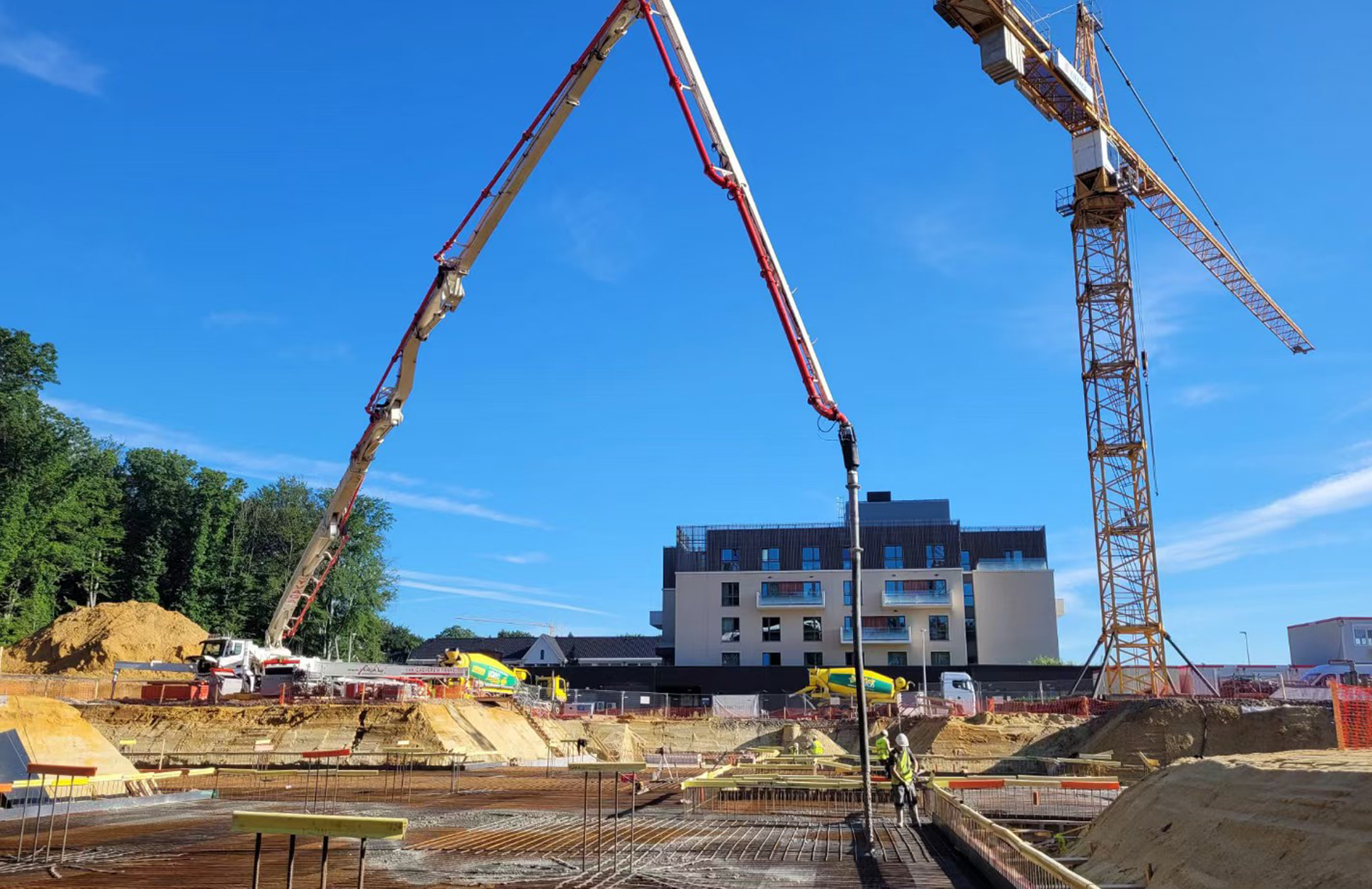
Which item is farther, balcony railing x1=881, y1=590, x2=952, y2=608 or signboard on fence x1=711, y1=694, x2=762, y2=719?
balcony railing x1=881, y1=590, x2=952, y2=608

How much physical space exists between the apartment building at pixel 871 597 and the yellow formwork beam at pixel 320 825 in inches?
2520

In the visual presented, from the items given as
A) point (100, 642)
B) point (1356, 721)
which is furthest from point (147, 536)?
point (1356, 721)

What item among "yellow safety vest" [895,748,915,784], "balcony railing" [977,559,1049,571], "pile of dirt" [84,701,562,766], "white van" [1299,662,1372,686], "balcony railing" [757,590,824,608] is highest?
"balcony railing" [977,559,1049,571]

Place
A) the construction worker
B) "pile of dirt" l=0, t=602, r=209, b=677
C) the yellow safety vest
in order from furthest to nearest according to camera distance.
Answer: "pile of dirt" l=0, t=602, r=209, b=677
the yellow safety vest
the construction worker

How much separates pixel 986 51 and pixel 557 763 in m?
37.8

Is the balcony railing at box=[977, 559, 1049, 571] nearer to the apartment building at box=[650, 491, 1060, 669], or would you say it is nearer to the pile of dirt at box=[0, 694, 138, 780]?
the apartment building at box=[650, 491, 1060, 669]

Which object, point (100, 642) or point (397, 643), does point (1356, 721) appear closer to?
point (100, 642)

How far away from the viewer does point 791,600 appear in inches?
2817

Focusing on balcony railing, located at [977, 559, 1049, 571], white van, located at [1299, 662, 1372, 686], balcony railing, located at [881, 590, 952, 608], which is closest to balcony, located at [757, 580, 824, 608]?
balcony railing, located at [881, 590, 952, 608]

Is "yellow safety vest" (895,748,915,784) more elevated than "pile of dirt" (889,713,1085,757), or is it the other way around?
"yellow safety vest" (895,748,915,784)

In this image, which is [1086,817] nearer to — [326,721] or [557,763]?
[557,763]

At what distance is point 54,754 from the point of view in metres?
20.0

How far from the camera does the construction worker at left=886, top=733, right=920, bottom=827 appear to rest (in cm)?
1681

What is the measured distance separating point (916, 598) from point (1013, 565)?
8324 millimetres
